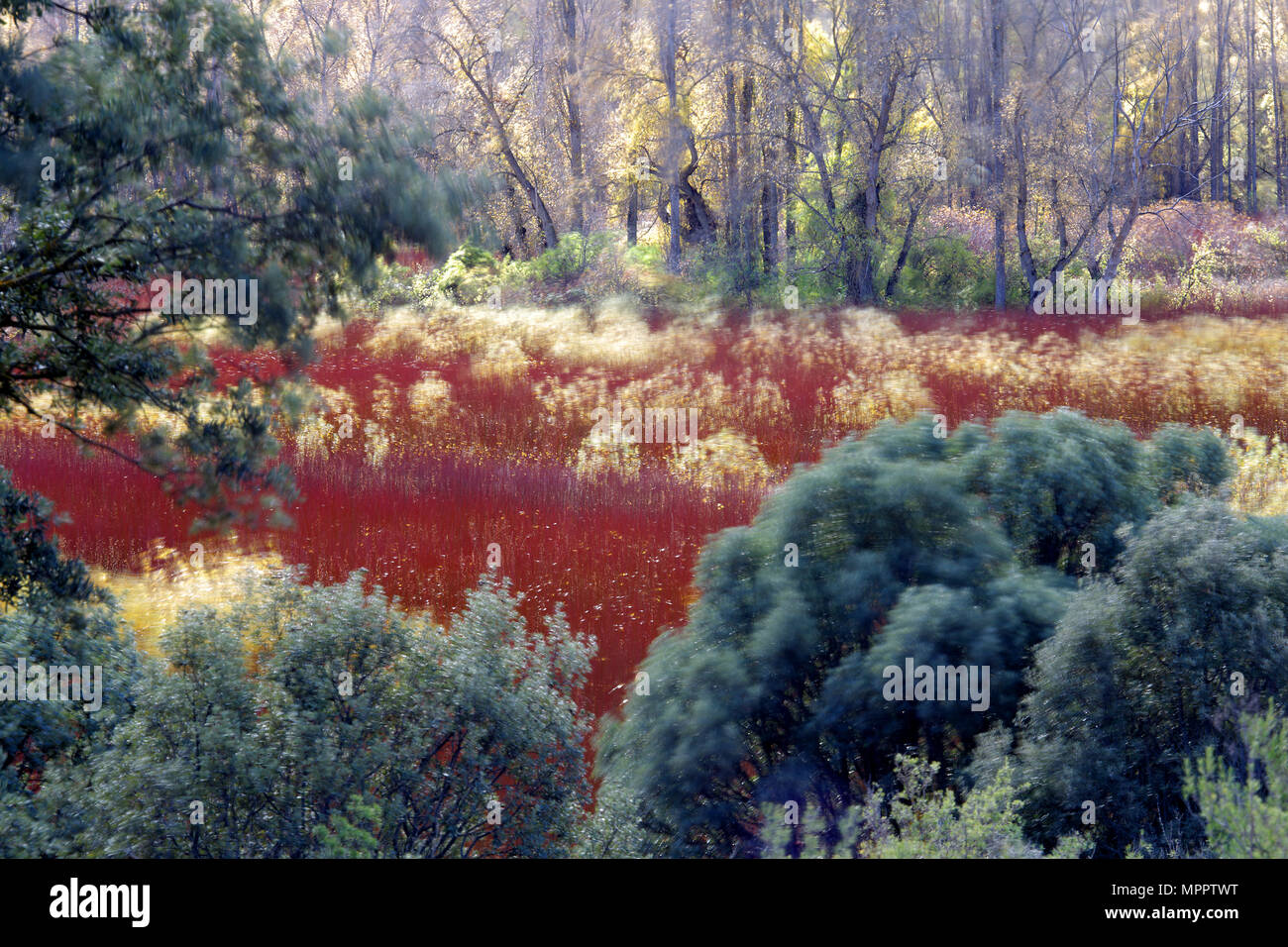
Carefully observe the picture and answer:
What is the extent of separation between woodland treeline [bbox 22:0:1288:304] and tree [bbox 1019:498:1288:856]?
1771cm

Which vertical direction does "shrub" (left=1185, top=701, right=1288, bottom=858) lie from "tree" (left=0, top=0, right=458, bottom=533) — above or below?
below

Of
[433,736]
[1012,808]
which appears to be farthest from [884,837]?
[433,736]

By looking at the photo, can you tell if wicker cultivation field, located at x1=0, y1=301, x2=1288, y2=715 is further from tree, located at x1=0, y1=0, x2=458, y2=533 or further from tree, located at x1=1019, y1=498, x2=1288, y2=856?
tree, located at x1=1019, y1=498, x2=1288, y2=856

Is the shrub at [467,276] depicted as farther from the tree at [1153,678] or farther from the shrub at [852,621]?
the tree at [1153,678]

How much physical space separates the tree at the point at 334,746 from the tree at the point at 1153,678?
2909mm

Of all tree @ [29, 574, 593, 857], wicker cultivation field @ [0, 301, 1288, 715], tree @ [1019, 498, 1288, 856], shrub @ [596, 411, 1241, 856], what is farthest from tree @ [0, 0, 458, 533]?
tree @ [1019, 498, 1288, 856]

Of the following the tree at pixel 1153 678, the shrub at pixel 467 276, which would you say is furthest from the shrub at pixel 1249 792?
the shrub at pixel 467 276

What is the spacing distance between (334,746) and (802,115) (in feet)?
80.1

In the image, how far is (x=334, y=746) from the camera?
6117mm

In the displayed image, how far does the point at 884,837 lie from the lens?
6051 millimetres

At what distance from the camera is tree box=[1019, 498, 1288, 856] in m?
6.01

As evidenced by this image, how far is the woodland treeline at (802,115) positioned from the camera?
23641mm

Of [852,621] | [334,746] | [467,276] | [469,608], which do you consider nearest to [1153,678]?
[852,621]

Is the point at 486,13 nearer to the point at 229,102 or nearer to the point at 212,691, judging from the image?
the point at 229,102
